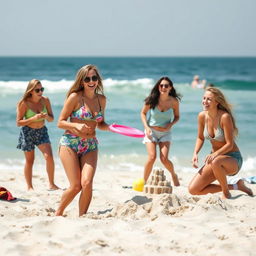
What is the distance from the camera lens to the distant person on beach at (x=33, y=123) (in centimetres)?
746

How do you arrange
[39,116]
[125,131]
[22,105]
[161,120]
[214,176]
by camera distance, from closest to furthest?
[125,131]
[214,176]
[39,116]
[22,105]
[161,120]

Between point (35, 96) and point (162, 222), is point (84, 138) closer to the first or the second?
point (162, 222)

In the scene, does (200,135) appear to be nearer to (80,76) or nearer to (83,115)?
(83,115)

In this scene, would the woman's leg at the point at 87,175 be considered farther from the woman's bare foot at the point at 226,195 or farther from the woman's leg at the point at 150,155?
the woman's leg at the point at 150,155

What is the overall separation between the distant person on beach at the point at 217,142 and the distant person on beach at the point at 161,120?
110 cm

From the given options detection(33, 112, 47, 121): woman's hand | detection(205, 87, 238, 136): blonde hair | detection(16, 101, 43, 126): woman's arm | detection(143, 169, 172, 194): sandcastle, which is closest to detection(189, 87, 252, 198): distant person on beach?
detection(205, 87, 238, 136): blonde hair

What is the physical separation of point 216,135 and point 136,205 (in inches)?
64.7

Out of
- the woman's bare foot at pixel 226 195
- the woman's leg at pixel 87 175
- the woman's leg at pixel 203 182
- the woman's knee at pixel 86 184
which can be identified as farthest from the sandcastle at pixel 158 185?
the woman's knee at pixel 86 184

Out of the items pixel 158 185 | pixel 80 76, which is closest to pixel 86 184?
pixel 80 76

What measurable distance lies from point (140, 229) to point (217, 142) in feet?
7.53

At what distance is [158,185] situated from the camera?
6.66 metres

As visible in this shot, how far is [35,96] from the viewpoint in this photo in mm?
7535

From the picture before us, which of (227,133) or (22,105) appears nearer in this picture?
(227,133)

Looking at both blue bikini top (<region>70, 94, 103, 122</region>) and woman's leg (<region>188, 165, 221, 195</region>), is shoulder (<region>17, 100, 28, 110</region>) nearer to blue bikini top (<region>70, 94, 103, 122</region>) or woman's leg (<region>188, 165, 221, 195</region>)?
blue bikini top (<region>70, 94, 103, 122</region>)
